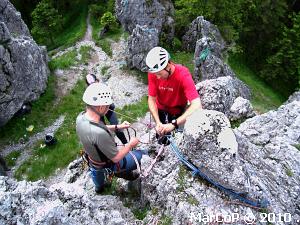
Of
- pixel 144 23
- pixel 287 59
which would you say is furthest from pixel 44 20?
pixel 287 59

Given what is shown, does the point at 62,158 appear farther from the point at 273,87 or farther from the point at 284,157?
the point at 273,87

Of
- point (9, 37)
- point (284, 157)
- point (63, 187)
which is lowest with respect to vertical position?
point (9, 37)

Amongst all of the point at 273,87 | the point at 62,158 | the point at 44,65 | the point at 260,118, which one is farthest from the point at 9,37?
the point at 273,87

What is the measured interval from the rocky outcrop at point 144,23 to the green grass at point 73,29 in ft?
20.2

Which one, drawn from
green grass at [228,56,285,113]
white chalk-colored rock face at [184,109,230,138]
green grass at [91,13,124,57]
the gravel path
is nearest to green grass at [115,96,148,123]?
the gravel path

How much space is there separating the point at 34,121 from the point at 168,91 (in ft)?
58.2

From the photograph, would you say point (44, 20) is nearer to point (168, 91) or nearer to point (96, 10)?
point (96, 10)

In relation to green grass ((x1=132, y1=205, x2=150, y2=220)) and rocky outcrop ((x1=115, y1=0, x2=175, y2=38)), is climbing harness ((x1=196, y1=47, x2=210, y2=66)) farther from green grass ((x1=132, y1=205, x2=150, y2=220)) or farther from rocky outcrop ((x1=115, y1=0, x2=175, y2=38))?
green grass ((x1=132, y1=205, x2=150, y2=220))

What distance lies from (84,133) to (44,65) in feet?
73.3

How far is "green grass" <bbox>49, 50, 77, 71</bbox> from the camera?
30.9 m

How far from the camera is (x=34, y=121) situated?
2570 centimetres

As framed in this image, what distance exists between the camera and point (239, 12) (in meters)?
38.9

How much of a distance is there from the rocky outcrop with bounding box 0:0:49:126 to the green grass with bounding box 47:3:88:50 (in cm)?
927

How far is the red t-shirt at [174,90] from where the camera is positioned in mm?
9383
